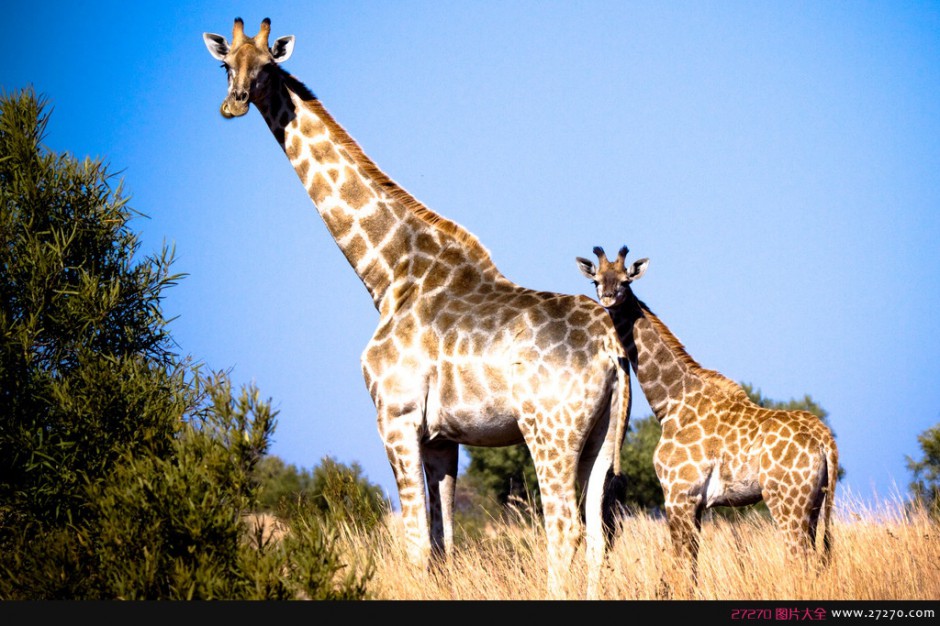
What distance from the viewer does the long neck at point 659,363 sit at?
12070mm

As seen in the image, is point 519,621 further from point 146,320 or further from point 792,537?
point 146,320

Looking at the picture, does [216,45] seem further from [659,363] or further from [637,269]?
[659,363]

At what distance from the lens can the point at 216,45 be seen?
456 inches

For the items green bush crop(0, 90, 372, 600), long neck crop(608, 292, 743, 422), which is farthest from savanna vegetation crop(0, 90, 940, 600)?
long neck crop(608, 292, 743, 422)

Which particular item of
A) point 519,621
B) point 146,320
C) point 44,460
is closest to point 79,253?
point 146,320

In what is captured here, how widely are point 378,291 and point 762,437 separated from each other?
455cm

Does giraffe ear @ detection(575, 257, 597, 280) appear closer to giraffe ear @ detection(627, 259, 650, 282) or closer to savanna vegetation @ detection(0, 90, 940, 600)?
giraffe ear @ detection(627, 259, 650, 282)

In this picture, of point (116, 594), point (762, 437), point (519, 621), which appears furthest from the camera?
point (762, 437)

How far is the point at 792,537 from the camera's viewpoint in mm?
10555

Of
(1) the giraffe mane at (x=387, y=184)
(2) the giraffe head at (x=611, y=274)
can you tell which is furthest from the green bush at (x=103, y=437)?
(2) the giraffe head at (x=611, y=274)

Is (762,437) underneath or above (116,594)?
above

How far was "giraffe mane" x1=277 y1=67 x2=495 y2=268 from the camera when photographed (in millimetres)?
11406

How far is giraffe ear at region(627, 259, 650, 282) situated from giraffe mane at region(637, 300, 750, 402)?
0.41 m

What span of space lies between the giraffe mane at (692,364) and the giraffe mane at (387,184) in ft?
8.25
